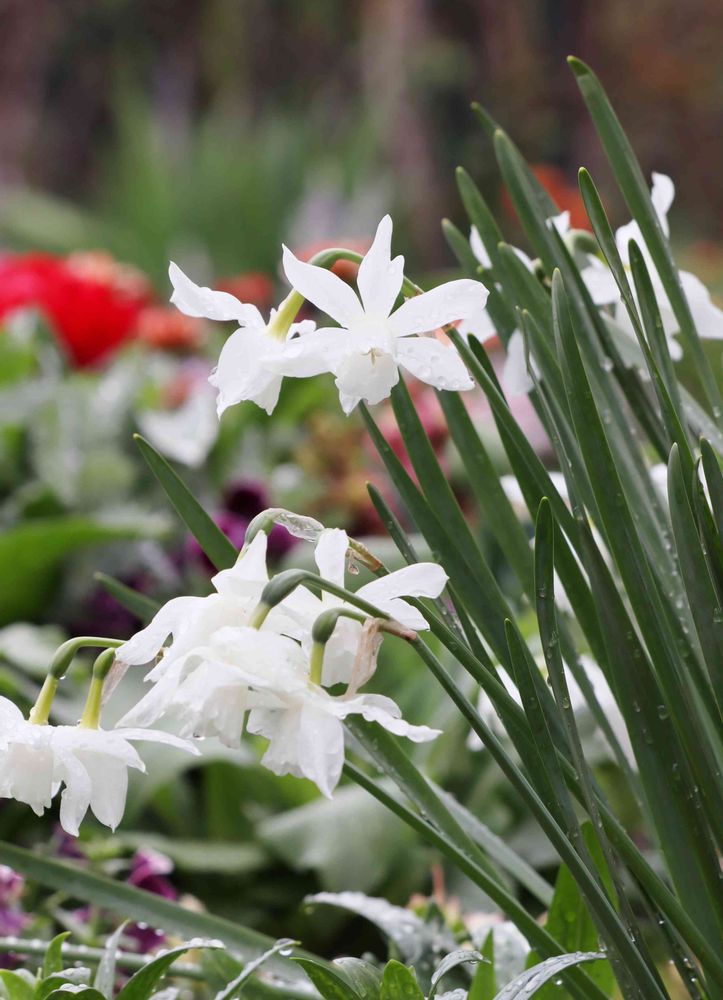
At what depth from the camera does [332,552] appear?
1.29 ft

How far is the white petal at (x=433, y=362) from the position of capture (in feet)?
1.33

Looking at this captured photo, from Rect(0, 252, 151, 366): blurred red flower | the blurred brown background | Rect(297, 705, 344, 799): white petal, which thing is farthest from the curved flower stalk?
the blurred brown background

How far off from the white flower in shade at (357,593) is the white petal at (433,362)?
2.4 inches

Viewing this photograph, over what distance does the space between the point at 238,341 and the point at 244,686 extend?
0.40 feet

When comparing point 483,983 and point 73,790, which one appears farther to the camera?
point 483,983

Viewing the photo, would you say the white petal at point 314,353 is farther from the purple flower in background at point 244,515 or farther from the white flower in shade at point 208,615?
Answer: the purple flower in background at point 244,515

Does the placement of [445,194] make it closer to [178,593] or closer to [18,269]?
[18,269]

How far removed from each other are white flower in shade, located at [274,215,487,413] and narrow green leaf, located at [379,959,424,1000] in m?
0.22

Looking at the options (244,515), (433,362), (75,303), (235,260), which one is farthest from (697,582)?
(235,260)

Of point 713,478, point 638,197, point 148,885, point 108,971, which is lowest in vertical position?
point 148,885

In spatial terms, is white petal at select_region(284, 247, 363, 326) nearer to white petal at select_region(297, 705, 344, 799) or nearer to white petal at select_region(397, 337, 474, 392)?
white petal at select_region(397, 337, 474, 392)

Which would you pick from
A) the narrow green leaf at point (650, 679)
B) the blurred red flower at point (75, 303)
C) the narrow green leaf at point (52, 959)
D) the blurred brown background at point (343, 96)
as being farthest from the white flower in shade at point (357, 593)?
the blurred brown background at point (343, 96)

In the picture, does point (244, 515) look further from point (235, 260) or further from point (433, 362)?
point (235, 260)

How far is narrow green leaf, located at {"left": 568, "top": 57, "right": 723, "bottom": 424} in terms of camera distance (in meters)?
0.55
